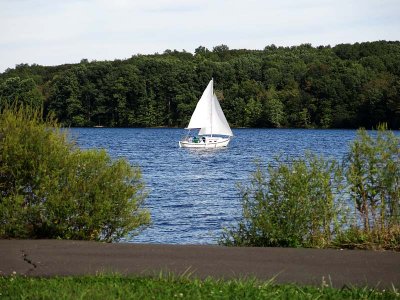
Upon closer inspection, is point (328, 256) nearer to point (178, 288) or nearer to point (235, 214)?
point (178, 288)

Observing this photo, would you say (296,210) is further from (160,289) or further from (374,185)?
(160,289)

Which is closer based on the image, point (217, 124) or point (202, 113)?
point (202, 113)

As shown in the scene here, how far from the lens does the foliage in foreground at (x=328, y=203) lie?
11.3 metres

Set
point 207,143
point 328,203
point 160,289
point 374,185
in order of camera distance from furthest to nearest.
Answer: point 207,143 < point 374,185 < point 328,203 < point 160,289

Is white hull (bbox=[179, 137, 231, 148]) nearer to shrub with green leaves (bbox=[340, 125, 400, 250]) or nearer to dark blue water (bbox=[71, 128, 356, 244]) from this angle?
dark blue water (bbox=[71, 128, 356, 244])

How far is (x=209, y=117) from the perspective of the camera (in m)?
69.4

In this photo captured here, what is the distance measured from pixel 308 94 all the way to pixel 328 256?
371ft

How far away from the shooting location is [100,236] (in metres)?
11.9

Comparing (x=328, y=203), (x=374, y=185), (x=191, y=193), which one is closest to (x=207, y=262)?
(x=328, y=203)

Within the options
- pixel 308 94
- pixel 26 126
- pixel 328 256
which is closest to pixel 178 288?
pixel 328 256

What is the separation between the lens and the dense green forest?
11744cm

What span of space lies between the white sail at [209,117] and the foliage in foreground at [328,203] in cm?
5670

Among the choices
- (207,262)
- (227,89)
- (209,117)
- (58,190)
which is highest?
(227,89)

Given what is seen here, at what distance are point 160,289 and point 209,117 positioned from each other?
203 feet
